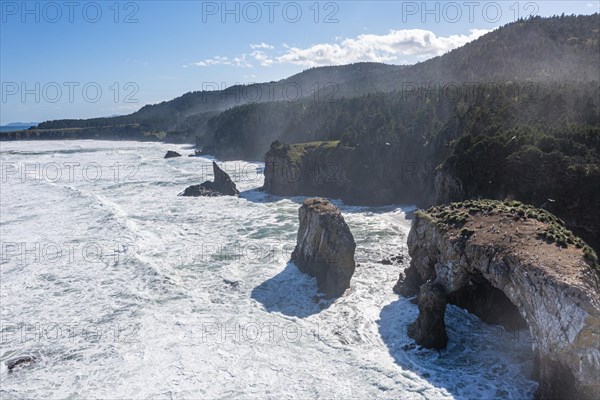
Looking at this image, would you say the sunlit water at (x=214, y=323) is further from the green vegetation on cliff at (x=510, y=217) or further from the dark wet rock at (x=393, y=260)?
the green vegetation on cliff at (x=510, y=217)

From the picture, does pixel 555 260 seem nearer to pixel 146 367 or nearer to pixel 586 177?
pixel 586 177

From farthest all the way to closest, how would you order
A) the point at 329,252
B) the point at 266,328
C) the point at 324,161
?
the point at 324,161, the point at 329,252, the point at 266,328

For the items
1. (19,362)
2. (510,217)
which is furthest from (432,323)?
(19,362)

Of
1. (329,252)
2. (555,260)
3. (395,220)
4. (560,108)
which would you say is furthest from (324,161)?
(555,260)

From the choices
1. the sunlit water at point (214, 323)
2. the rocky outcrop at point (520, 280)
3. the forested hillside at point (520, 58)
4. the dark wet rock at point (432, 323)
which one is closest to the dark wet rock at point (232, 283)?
the sunlit water at point (214, 323)

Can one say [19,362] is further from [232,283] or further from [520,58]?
[520,58]

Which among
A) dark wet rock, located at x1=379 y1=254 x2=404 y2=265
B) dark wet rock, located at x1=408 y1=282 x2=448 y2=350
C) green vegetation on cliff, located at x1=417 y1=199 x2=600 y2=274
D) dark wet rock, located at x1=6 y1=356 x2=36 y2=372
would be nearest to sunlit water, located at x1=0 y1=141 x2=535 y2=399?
dark wet rock, located at x1=6 y1=356 x2=36 y2=372
